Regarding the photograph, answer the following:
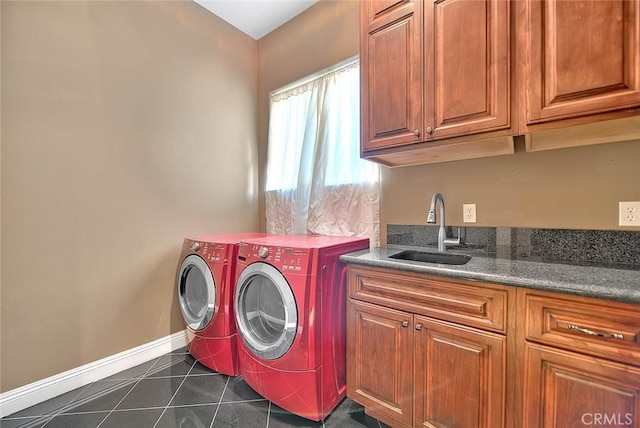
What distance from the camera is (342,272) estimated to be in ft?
5.31

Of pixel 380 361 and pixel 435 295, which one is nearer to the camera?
pixel 435 295

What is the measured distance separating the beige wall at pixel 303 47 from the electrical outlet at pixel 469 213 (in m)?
1.44

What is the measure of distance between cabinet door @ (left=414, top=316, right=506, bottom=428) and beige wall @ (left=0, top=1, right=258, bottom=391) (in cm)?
199

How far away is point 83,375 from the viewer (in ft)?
5.92

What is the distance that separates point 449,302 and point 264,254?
3.24 ft

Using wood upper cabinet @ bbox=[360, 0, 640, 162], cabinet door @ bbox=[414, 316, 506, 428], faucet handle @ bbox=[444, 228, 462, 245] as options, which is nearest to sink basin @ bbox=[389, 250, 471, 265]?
faucet handle @ bbox=[444, 228, 462, 245]

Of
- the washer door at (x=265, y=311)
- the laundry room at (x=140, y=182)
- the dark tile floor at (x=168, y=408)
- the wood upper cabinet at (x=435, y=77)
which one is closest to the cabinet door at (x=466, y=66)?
the wood upper cabinet at (x=435, y=77)

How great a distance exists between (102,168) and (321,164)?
1602 mm

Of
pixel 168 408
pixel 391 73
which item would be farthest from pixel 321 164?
pixel 168 408

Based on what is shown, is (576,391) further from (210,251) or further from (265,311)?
(210,251)

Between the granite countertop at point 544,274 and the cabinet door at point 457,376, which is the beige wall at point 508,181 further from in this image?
the cabinet door at point 457,376

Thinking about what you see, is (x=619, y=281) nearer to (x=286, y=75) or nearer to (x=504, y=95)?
(x=504, y=95)

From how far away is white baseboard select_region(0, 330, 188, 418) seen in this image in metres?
1.56

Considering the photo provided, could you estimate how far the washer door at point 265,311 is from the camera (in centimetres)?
150
